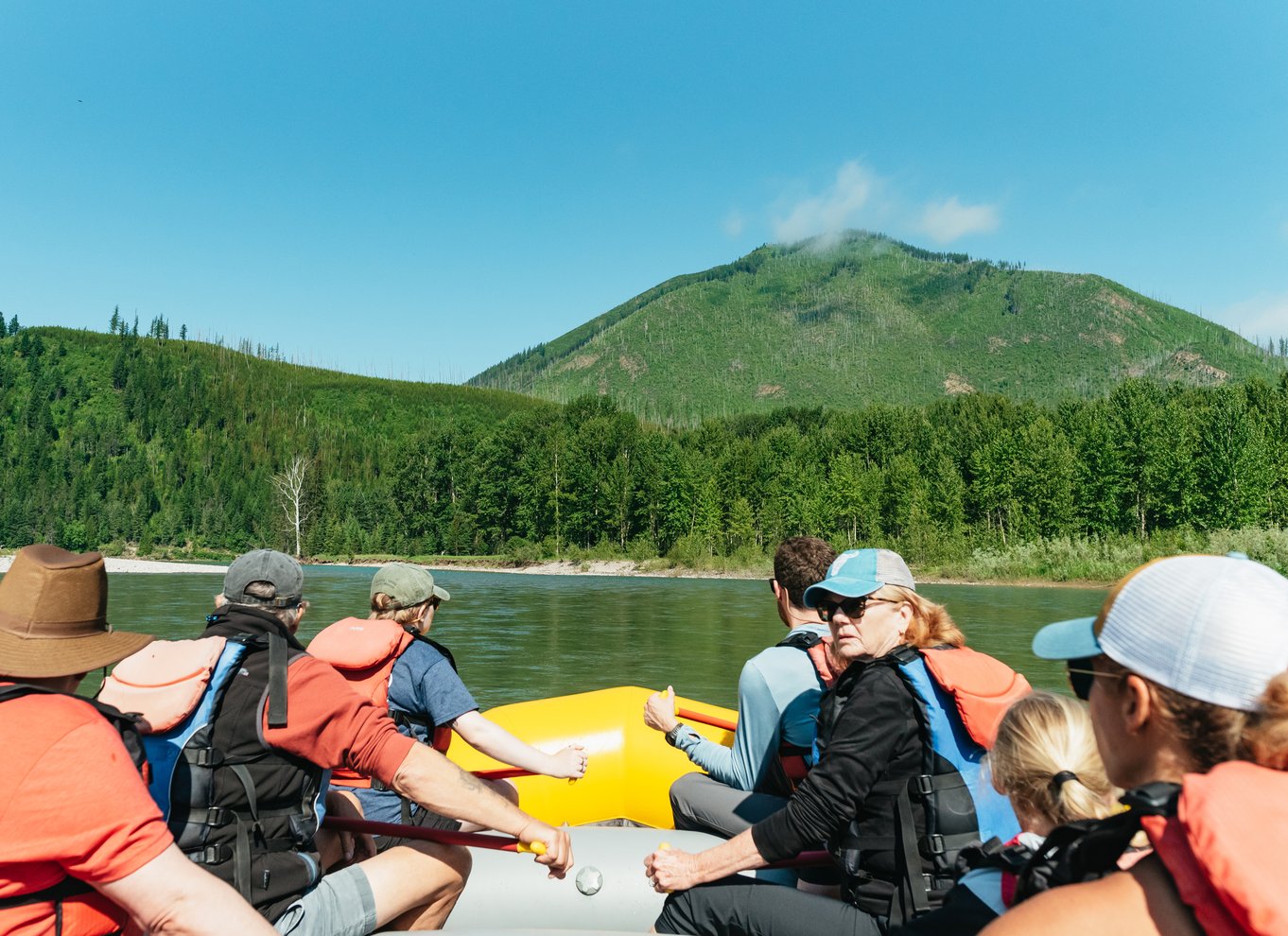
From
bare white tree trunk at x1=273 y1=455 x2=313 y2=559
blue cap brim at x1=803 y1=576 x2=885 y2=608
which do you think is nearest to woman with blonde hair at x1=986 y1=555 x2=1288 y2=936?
blue cap brim at x1=803 y1=576 x2=885 y2=608

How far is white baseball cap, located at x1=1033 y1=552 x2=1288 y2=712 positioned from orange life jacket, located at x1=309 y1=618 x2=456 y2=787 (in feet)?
8.83

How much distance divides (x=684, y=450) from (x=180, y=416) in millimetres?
92196

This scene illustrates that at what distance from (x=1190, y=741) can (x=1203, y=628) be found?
0.16 m

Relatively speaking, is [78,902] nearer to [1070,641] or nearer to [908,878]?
[1070,641]

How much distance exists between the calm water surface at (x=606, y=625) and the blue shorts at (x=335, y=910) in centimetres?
954

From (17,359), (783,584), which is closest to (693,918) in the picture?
(783,584)

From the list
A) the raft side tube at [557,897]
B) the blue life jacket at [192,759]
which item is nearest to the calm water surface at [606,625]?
the raft side tube at [557,897]

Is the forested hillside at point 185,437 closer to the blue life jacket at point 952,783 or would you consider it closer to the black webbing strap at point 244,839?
the black webbing strap at point 244,839

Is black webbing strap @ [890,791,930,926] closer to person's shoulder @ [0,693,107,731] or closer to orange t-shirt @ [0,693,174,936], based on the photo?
orange t-shirt @ [0,693,174,936]

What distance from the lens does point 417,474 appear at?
79875mm

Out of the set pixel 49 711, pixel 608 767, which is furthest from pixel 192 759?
pixel 608 767

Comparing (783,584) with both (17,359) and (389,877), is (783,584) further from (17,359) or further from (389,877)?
(17,359)

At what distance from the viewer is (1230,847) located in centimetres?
104

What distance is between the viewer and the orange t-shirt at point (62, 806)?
158 cm
